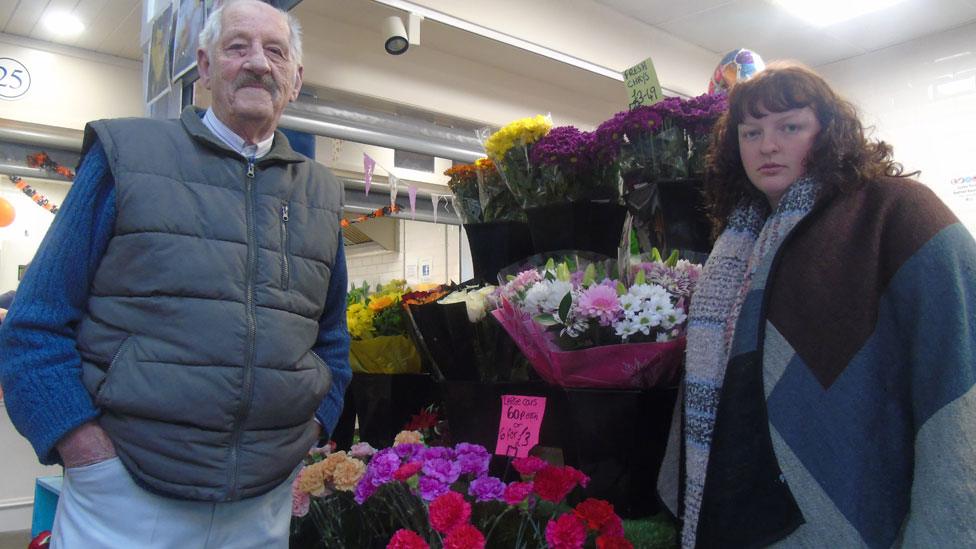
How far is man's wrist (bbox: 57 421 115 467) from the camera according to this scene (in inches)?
40.7

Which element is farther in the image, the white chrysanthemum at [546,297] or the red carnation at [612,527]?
the white chrysanthemum at [546,297]

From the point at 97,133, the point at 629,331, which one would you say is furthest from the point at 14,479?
the point at 629,331

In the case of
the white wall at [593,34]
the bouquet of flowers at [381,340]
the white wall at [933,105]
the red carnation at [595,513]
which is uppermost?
the white wall at [593,34]

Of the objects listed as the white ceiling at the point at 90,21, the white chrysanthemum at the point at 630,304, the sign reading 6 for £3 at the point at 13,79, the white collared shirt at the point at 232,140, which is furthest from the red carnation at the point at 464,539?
the sign reading 6 for £3 at the point at 13,79

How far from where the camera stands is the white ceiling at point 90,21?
4.50m

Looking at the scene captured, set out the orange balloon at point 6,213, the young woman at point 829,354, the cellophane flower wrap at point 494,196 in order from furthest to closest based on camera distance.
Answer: the orange balloon at point 6,213 < the cellophane flower wrap at point 494,196 < the young woman at point 829,354

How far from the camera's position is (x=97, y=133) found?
111 centimetres

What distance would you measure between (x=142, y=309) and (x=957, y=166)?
16.4ft

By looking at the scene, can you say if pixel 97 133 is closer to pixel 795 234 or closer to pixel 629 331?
pixel 629 331

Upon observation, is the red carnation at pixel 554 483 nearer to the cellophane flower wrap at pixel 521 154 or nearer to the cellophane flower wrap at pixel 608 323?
the cellophane flower wrap at pixel 608 323

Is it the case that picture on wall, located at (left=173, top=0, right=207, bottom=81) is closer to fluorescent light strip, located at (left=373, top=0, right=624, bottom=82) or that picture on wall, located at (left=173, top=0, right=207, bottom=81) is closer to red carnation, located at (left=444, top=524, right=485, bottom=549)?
red carnation, located at (left=444, top=524, right=485, bottom=549)

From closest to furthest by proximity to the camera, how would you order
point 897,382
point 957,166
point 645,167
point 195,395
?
point 897,382 < point 195,395 < point 645,167 < point 957,166

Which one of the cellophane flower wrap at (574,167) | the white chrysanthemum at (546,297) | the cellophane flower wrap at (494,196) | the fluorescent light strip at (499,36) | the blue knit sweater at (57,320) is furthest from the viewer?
the fluorescent light strip at (499,36)

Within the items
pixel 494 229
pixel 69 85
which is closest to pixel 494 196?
pixel 494 229
